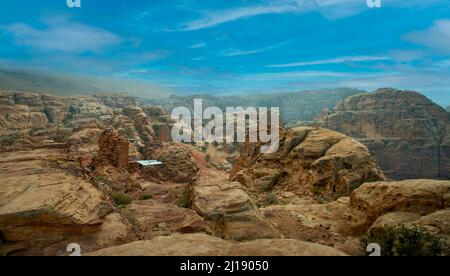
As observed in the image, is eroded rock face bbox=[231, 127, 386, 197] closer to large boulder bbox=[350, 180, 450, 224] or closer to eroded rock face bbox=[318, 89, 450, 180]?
large boulder bbox=[350, 180, 450, 224]

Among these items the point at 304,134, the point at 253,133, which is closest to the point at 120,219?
the point at 304,134

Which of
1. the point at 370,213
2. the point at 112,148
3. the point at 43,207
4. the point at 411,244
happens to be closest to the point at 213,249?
the point at 43,207

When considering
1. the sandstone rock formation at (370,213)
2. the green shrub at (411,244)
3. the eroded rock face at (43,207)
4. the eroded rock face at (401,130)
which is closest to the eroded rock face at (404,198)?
the sandstone rock formation at (370,213)

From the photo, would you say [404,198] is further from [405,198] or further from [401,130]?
[401,130]

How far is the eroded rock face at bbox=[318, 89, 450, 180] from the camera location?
3802 inches

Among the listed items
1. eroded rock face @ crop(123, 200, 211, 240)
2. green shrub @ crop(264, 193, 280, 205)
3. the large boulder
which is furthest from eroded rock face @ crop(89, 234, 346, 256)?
green shrub @ crop(264, 193, 280, 205)

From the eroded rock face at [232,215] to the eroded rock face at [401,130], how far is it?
3616 inches

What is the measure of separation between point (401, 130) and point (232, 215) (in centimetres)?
10263

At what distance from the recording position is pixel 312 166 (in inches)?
1110

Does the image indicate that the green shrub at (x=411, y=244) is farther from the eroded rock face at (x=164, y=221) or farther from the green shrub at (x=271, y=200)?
the green shrub at (x=271, y=200)

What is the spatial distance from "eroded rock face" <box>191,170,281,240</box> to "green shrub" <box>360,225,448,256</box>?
389cm

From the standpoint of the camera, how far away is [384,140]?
101875 mm
